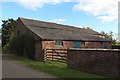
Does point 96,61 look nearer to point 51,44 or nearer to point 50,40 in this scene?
point 50,40

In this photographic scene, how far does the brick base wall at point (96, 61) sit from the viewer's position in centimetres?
1437

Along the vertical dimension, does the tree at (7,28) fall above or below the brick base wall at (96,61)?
above

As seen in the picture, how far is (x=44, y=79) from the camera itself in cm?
1259

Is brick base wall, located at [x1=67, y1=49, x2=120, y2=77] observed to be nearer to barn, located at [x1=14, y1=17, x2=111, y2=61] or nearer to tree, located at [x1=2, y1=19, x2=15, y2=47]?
barn, located at [x1=14, y1=17, x2=111, y2=61]

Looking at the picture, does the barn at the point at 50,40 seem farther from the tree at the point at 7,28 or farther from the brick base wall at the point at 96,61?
the tree at the point at 7,28

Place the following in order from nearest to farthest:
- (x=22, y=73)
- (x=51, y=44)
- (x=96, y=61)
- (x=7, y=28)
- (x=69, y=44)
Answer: (x=22, y=73)
(x=96, y=61)
(x=51, y=44)
(x=69, y=44)
(x=7, y=28)

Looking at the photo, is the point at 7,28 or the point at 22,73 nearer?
the point at 22,73

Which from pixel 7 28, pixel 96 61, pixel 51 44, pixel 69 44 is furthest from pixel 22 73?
pixel 7 28

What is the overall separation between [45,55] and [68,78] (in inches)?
485

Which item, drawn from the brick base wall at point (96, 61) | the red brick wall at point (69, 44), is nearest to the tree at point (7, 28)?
the red brick wall at point (69, 44)

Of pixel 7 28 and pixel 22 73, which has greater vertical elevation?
pixel 7 28

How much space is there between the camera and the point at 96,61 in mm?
15734

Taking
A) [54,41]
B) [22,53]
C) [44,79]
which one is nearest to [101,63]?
[44,79]

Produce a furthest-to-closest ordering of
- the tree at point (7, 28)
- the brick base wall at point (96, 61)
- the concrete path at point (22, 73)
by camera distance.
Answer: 1. the tree at point (7, 28)
2. the brick base wall at point (96, 61)
3. the concrete path at point (22, 73)
